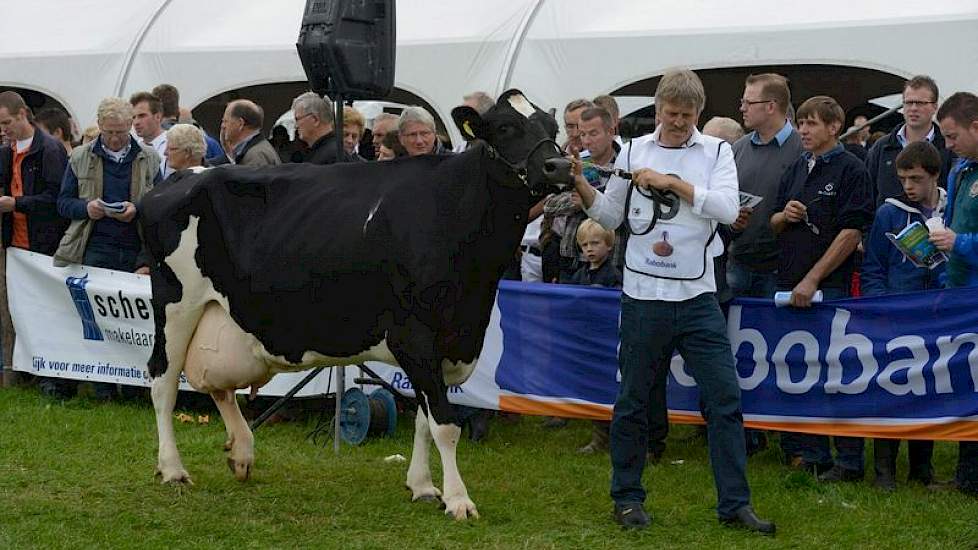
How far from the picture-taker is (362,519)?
7191mm

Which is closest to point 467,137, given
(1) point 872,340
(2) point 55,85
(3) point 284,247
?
(3) point 284,247

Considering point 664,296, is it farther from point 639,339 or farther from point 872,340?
point 872,340

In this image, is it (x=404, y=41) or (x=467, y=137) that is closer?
(x=467, y=137)

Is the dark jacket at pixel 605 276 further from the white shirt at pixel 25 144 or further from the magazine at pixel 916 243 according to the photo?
the white shirt at pixel 25 144

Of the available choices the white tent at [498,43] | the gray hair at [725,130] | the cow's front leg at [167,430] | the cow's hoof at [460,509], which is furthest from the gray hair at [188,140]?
the white tent at [498,43]

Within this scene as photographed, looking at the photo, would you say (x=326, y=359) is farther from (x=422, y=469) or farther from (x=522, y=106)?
(x=522, y=106)

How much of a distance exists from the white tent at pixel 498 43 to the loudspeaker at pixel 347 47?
671cm

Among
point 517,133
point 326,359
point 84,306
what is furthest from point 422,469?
point 84,306

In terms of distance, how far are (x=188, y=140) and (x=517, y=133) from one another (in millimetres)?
3403

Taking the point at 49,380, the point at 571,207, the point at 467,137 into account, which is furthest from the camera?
the point at 49,380

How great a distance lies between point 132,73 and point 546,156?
13.9m

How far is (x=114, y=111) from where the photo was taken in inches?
418

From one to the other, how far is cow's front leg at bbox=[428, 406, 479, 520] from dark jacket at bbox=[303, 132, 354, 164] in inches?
123

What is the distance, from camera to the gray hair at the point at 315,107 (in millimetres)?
9935
